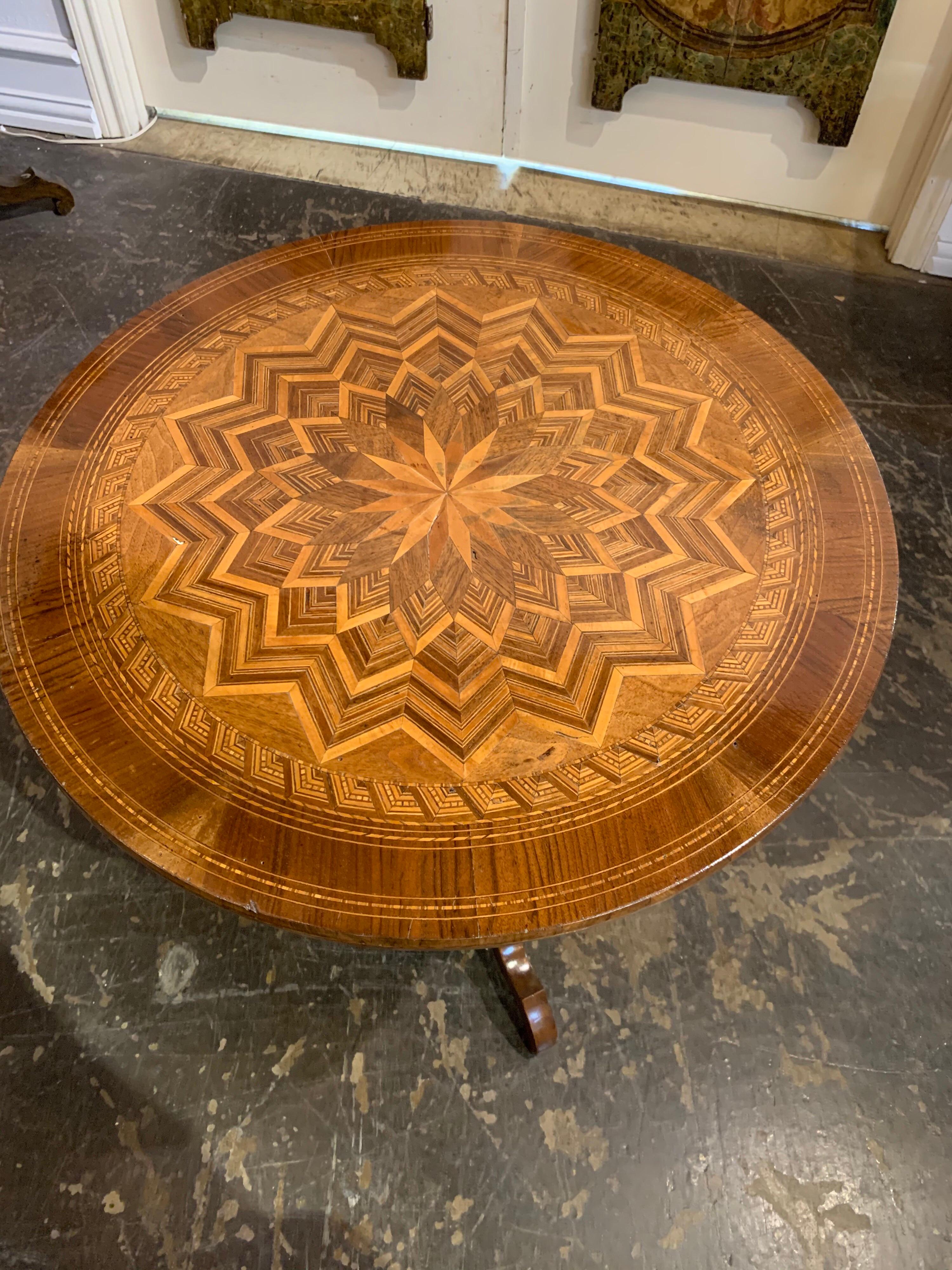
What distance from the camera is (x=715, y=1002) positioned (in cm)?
158

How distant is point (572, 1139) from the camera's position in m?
1.44

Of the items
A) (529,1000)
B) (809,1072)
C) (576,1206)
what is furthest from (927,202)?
(576,1206)

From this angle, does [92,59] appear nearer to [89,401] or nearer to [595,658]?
[89,401]

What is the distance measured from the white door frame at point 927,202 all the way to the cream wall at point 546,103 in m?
0.06

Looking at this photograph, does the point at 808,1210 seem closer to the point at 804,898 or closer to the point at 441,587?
the point at 804,898

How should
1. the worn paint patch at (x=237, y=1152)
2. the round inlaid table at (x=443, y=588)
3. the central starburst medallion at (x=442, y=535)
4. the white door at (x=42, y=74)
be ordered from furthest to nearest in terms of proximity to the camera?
the white door at (x=42, y=74) → the worn paint patch at (x=237, y=1152) → the central starburst medallion at (x=442, y=535) → the round inlaid table at (x=443, y=588)

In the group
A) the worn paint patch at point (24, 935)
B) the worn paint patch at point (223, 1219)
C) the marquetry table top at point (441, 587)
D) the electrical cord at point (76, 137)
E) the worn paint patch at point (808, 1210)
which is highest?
the marquetry table top at point (441, 587)

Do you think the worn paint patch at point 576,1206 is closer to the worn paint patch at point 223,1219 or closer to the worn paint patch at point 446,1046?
the worn paint patch at point 446,1046

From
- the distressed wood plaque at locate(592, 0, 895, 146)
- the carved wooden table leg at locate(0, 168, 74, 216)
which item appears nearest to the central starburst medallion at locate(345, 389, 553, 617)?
the distressed wood plaque at locate(592, 0, 895, 146)

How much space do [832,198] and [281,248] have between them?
197 centimetres

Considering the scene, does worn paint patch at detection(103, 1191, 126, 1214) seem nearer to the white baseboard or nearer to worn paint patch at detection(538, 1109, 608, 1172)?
worn paint patch at detection(538, 1109, 608, 1172)

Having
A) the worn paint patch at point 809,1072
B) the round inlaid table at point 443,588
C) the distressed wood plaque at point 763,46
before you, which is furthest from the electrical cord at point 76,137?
the worn paint patch at point 809,1072

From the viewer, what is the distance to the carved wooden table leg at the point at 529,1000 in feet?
4.88

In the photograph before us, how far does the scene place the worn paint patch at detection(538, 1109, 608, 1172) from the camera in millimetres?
1429
